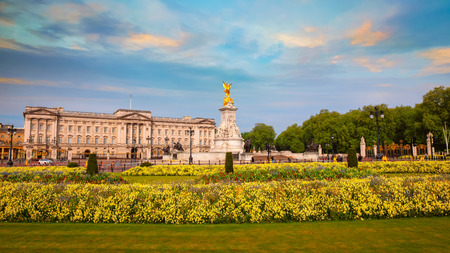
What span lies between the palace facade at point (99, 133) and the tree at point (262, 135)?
24.0 metres

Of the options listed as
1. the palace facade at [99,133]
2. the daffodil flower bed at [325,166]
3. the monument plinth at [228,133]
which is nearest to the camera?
the daffodil flower bed at [325,166]

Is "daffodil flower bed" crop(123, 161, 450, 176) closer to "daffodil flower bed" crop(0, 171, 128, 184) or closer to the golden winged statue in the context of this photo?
"daffodil flower bed" crop(0, 171, 128, 184)

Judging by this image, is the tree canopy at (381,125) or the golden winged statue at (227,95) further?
the tree canopy at (381,125)

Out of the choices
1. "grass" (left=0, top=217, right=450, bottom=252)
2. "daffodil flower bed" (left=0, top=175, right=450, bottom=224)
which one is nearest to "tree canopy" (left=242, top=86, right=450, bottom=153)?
"daffodil flower bed" (left=0, top=175, right=450, bottom=224)

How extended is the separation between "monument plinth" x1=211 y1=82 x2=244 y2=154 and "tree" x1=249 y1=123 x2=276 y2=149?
199ft

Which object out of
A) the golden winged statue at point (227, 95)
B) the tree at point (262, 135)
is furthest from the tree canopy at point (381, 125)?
the golden winged statue at point (227, 95)

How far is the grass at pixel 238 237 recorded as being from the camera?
6.62 metres

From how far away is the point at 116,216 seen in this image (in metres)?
9.30

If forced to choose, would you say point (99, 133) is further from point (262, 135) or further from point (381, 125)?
point (381, 125)

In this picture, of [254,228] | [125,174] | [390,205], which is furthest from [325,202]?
[125,174]

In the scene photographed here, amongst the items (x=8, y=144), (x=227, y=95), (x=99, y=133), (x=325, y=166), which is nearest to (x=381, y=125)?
(x=227, y=95)

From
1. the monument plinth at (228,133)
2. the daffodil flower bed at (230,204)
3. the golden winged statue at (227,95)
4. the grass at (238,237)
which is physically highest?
the golden winged statue at (227,95)

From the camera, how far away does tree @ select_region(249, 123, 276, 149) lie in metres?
113

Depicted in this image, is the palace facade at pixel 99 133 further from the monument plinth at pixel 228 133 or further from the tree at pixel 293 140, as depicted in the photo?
the monument plinth at pixel 228 133
